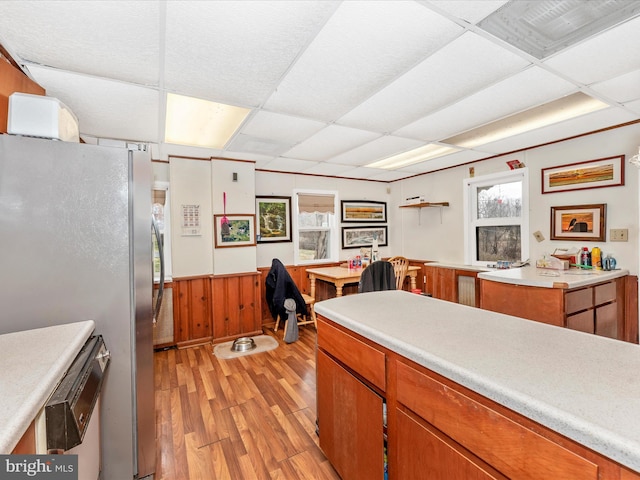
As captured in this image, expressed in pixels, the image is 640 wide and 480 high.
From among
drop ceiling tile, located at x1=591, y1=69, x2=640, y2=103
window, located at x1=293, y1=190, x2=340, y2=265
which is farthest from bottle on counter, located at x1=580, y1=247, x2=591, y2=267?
window, located at x1=293, y1=190, x2=340, y2=265

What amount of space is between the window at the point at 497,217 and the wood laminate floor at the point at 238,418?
272 centimetres

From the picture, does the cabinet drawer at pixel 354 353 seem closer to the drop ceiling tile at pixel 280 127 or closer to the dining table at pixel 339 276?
the drop ceiling tile at pixel 280 127

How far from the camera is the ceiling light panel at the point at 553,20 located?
130 centimetres

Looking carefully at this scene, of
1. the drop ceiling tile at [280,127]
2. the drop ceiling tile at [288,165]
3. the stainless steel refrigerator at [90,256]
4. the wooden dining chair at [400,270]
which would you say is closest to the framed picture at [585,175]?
the wooden dining chair at [400,270]

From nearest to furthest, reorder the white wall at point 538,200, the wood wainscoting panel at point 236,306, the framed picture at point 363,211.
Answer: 1. the white wall at point 538,200
2. the wood wainscoting panel at point 236,306
3. the framed picture at point 363,211

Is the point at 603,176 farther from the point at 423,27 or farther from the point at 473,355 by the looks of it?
the point at 473,355

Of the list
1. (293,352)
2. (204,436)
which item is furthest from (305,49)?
(293,352)

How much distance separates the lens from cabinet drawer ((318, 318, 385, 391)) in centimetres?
121

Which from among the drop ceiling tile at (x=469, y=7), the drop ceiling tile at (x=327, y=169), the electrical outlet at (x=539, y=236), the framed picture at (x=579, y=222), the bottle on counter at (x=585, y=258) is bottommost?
the bottle on counter at (x=585, y=258)

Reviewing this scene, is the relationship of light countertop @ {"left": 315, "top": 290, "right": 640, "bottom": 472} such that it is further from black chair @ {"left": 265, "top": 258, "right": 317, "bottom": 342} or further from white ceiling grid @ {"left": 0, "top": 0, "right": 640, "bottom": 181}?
black chair @ {"left": 265, "top": 258, "right": 317, "bottom": 342}

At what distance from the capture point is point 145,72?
1724 mm

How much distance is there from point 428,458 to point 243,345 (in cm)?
278

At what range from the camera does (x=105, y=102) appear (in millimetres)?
2080

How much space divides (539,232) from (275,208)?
338 centimetres
